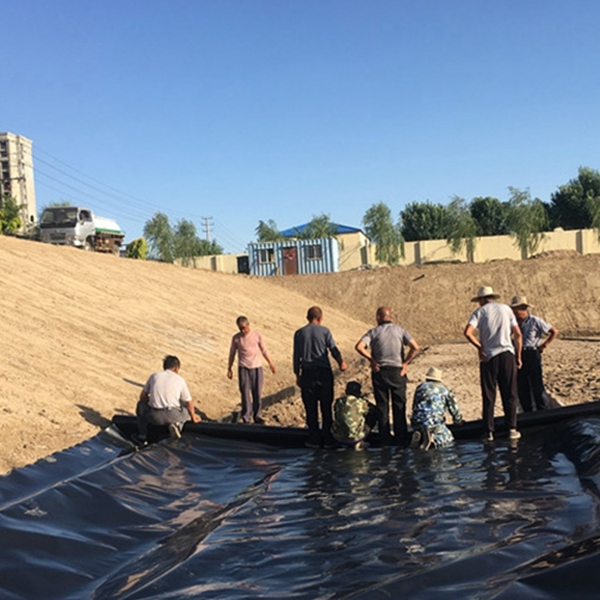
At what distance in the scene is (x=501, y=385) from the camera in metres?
8.30

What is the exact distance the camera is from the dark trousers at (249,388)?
10.8 metres

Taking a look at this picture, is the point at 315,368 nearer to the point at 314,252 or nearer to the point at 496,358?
the point at 496,358

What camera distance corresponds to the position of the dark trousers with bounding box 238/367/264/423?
424 inches

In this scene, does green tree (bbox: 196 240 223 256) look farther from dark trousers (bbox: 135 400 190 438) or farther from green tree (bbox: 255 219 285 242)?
dark trousers (bbox: 135 400 190 438)

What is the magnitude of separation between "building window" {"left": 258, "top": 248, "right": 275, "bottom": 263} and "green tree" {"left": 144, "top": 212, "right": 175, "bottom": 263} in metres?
16.5

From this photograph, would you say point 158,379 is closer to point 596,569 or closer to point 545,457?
point 545,457

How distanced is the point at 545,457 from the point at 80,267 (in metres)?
18.8

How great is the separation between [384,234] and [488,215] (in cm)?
2738

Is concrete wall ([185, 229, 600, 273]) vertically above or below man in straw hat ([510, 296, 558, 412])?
above

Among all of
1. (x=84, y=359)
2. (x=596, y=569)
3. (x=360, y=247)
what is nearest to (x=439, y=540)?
(x=596, y=569)

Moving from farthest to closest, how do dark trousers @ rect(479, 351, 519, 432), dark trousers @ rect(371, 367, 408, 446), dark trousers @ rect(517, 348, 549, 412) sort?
dark trousers @ rect(517, 348, 549, 412)
dark trousers @ rect(371, 367, 408, 446)
dark trousers @ rect(479, 351, 519, 432)

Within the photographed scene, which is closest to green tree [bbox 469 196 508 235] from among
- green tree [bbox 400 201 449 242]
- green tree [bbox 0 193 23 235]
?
green tree [bbox 400 201 449 242]

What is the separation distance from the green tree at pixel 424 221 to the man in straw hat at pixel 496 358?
72027 mm

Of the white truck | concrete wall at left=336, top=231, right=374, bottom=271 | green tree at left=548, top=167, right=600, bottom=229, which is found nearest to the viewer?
the white truck
